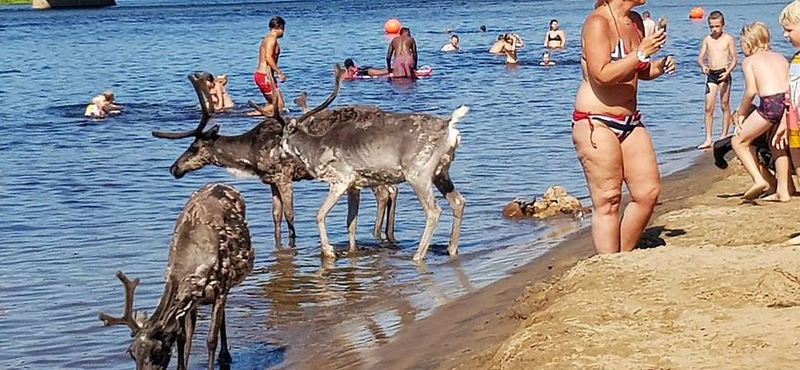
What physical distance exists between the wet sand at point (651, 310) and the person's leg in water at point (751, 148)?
1.08 feet

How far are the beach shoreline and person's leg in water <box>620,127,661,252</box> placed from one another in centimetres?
94

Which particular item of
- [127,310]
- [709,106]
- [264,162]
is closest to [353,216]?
[264,162]

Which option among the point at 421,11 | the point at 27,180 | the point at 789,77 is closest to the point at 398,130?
the point at 789,77

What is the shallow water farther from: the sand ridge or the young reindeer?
the sand ridge

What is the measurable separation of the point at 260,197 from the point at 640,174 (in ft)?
25.0

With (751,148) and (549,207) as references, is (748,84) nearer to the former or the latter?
(751,148)

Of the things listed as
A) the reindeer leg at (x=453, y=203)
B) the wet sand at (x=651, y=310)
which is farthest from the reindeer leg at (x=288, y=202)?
the wet sand at (x=651, y=310)

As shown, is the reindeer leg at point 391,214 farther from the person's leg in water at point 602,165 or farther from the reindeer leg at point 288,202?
the person's leg in water at point 602,165

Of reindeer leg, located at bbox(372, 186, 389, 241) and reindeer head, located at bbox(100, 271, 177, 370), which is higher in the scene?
reindeer head, located at bbox(100, 271, 177, 370)

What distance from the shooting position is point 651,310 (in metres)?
6.57

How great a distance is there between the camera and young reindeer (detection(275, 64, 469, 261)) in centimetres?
1112

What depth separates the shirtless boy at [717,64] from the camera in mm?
16312

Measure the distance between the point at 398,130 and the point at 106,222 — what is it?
389cm

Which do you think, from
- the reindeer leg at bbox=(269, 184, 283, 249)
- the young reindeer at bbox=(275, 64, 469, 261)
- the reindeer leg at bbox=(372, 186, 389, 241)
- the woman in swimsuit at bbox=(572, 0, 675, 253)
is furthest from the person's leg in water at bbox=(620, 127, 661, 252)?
the reindeer leg at bbox=(269, 184, 283, 249)
